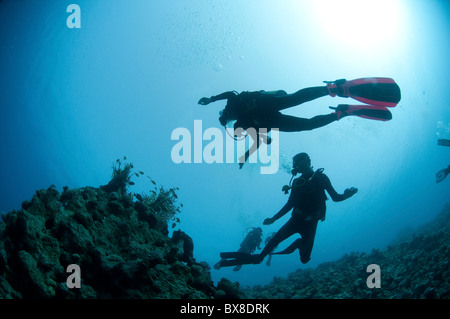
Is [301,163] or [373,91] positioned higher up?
[373,91]

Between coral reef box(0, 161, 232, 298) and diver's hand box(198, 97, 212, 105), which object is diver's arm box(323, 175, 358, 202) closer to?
coral reef box(0, 161, 232, 298)

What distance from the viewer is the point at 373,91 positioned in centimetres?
428

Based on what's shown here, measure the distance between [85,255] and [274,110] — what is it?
4.64 m

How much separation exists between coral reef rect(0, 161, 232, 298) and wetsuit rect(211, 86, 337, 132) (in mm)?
3536

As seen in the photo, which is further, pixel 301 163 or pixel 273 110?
pixel 301 163

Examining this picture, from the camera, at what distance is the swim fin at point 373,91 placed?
14.0 ft

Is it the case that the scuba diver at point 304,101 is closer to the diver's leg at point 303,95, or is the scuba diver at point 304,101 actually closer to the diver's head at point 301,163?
the diver's leg at point 303,95

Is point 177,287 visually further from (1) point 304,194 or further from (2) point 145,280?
(1) point 304,194

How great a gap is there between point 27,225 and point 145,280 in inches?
79.5

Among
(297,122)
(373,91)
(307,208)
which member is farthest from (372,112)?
(307,208)

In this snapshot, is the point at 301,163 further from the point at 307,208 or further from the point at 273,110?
the point at 273,110

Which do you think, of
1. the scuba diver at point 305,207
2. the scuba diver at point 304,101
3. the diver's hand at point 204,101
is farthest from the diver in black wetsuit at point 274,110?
the scuba diver at point 305,207
